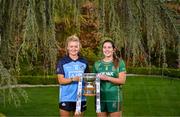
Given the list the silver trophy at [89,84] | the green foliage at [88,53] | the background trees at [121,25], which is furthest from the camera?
the green foliage at [88,53]

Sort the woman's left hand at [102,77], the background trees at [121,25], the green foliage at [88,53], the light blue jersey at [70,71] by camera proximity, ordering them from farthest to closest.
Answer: the green foliage at [88,53] < the light blue jersey at [70,71] < the woman's left hand at [102,77] < the background trees at [121,25]

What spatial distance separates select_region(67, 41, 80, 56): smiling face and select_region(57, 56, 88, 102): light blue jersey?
5 centimetres

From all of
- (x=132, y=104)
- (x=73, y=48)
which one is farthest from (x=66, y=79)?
(x=132, y=104)

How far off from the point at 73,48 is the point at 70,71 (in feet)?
0.55

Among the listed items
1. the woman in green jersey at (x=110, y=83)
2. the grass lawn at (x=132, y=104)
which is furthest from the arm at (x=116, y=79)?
the grass lawn at (x=132, y=104)

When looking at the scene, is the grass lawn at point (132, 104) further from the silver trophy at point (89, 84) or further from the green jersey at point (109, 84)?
the silver trophy at point (89, 84)

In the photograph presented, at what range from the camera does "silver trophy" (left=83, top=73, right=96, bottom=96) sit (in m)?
2.90

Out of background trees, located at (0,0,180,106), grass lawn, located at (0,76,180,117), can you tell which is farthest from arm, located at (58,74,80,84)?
grass lawn, located at (0,76,180,117)

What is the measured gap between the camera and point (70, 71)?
10.3 ft

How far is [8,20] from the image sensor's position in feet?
6.34

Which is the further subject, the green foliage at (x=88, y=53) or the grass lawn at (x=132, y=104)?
the grass lawn at (x=132, y=104)

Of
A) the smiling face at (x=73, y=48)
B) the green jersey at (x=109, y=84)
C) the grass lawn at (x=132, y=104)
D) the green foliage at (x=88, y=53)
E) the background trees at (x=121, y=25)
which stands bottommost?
the grass lawn at (x=132, y=104)

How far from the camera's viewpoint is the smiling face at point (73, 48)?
9.89ft

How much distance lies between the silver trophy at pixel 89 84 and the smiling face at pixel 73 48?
8.9 inches
